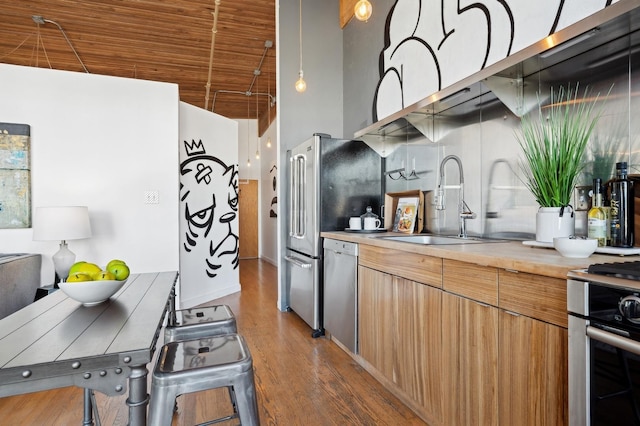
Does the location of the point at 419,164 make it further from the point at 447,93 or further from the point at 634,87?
the point at 634,87

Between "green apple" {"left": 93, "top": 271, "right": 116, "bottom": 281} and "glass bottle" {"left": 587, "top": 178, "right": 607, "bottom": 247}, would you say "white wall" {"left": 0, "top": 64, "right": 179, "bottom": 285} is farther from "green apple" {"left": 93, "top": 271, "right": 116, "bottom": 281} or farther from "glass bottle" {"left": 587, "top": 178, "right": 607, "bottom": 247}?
"glass bottle" {"left": 587, "top": 178, "right": 607, "bottom": 247}

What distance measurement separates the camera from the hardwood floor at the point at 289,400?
197 centimetres

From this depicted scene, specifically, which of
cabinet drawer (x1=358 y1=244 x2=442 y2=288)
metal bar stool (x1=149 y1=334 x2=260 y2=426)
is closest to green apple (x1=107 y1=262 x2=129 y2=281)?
metal bar stool (x1=149 y1=334 x2=260 y2=426)

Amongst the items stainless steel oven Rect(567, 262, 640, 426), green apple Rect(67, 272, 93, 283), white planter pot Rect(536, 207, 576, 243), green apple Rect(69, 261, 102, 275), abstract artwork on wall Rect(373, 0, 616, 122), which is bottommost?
stainless steel oven Rect(567, 262, 640, 426)

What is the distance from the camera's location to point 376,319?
233 centimetres

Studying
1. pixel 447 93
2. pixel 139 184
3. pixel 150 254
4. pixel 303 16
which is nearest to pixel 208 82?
pixel 303 16

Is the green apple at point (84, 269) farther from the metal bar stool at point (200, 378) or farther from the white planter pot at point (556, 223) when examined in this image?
the white planter pot at point (556, 223)

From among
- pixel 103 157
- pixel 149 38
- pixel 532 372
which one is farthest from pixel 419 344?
pixel 149 38

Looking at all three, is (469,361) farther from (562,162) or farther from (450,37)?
(450,37)

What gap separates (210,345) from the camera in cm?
145

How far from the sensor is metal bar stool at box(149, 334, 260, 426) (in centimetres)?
115

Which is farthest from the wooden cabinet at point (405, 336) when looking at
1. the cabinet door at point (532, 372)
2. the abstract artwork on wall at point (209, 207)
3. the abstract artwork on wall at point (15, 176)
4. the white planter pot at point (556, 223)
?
the abstract artwork on wall at point (15, 176)

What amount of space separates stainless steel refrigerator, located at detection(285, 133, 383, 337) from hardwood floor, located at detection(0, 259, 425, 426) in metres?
0.55

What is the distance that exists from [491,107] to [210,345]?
7.17 ft
